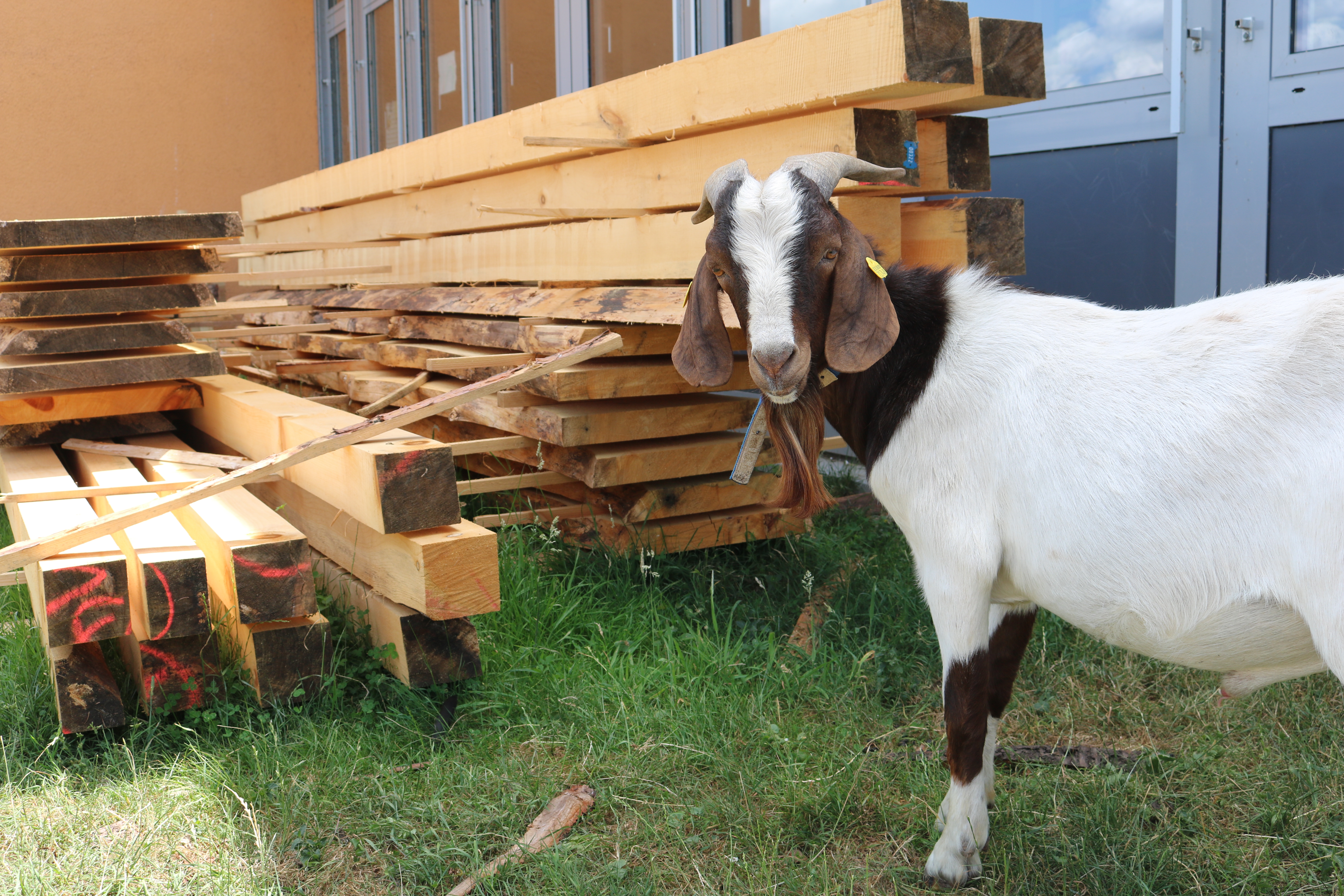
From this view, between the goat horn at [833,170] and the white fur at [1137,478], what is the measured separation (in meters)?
0.36

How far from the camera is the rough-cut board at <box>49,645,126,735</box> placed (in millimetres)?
3256

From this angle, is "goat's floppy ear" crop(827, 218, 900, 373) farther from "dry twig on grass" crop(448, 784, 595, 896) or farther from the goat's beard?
"dry twig on grass" crop(448, 784, 595, 896)

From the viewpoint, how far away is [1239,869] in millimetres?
2768

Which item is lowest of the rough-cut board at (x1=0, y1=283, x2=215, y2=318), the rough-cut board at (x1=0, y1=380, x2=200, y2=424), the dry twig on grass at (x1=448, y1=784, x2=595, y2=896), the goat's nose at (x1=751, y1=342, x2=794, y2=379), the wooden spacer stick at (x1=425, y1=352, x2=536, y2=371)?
the dry twig on grass at (x1=448, y1=784, x2=595, y2=896)

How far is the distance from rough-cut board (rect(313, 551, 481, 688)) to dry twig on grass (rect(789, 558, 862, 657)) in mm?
1293

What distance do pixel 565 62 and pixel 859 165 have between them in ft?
16.9

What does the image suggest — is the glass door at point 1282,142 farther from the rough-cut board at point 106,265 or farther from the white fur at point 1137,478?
the rough-cut board at point 106,265

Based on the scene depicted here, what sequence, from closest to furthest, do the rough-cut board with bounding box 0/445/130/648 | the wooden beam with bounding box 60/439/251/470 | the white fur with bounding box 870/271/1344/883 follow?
the white fur with bounding box 870/271/1344/883 → the rough-cut board with bounding box 0/445/130/648 → the wooden beam with bounding box 60/439/251/470

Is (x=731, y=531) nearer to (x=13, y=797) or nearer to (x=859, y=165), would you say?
(x=859, y=165)

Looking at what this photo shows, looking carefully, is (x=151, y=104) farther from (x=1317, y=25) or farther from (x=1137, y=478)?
(x=1137, y=478)

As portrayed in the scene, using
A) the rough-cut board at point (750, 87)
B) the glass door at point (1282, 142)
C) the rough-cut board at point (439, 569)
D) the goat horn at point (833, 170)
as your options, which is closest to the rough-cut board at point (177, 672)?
the rough-cut board at point (439, 569)

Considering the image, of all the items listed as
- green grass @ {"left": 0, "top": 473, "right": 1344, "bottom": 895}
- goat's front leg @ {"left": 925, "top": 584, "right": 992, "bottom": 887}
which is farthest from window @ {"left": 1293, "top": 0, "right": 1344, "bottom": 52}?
goat's front leg @ {"left": 925, "top": 584, "right": 992, "bottom": 887}

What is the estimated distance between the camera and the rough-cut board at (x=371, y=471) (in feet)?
11.1

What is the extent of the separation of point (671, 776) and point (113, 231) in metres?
3.51
